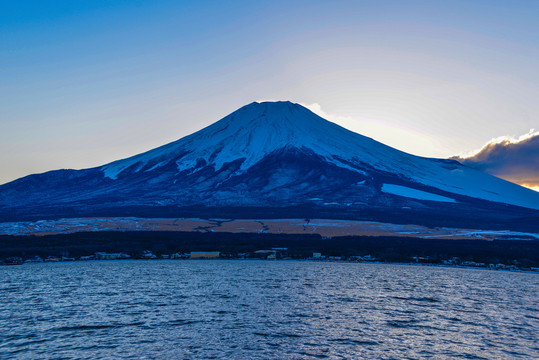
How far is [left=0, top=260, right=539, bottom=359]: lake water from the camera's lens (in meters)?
29.3

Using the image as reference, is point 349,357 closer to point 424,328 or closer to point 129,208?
point 424,328

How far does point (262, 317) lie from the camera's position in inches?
1555

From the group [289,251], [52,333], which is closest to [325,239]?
[289,251]

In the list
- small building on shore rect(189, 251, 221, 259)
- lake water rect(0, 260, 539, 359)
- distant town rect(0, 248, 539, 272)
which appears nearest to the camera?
lake water rect(0, 260, 539, 359)

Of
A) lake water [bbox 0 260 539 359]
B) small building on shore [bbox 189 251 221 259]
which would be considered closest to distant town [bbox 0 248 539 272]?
small building on shore [bbox 189 251 221 259]

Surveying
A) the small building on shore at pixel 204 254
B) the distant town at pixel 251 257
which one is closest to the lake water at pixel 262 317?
the distant town at pixel 251 257

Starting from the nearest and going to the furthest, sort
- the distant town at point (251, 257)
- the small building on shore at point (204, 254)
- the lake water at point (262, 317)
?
the lake water at point (262, 317), the distant town at point (251, 257), the small building on shore at point (204, 254)

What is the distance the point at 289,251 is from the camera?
112188 millimetres

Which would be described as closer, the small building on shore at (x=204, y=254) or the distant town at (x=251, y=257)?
the distant town at (x=251, y=257)

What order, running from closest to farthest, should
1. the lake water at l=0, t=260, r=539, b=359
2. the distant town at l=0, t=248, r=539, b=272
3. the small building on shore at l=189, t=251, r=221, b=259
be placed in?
the lake water at l=0, t=260, r=539, b=359
the distant town at l=0, t=248, r=539, b=272
the small building on shore at l=189, t=251, r=221, b=259

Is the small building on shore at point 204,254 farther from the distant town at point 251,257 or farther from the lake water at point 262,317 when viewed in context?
the lake water at point 262,317

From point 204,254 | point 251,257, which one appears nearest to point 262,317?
point 251,257

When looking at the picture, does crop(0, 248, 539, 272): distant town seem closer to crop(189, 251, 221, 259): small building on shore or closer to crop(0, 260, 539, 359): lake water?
crop(189, 251, 221, 259): small building on shore

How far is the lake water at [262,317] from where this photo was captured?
96.0 feet
